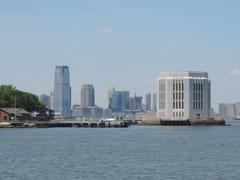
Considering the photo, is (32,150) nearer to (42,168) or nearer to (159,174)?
(42,168)

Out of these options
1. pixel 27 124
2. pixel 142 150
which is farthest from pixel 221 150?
pixel 27 124

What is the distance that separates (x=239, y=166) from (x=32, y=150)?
32473mm

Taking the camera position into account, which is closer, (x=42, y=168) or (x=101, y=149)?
(x=42, y=168)

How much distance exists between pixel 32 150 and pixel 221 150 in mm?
24088

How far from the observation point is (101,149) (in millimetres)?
97625

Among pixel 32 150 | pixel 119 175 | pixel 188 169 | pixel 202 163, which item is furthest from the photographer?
pixel 32 150

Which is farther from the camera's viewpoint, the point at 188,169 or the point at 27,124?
the point at 27,124

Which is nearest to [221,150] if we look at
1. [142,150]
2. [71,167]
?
[142,150]

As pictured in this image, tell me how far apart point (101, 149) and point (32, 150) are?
29.6ft

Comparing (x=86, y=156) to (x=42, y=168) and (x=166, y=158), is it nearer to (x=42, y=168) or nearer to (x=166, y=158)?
(x=166, y=158)

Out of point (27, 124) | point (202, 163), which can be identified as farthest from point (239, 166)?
point (27, 124)

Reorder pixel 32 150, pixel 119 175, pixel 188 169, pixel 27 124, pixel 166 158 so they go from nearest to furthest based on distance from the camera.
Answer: pixel 119 175 < pixel 188 169 < pixel 166 158 < pixel 32 150 < pixel 27 124

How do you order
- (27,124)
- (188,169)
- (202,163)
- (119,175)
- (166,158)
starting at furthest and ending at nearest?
(27,124) → (166,158) → (202,163) → (188,169) → (119,175)

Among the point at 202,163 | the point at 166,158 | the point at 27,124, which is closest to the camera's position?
the point at 202,163
